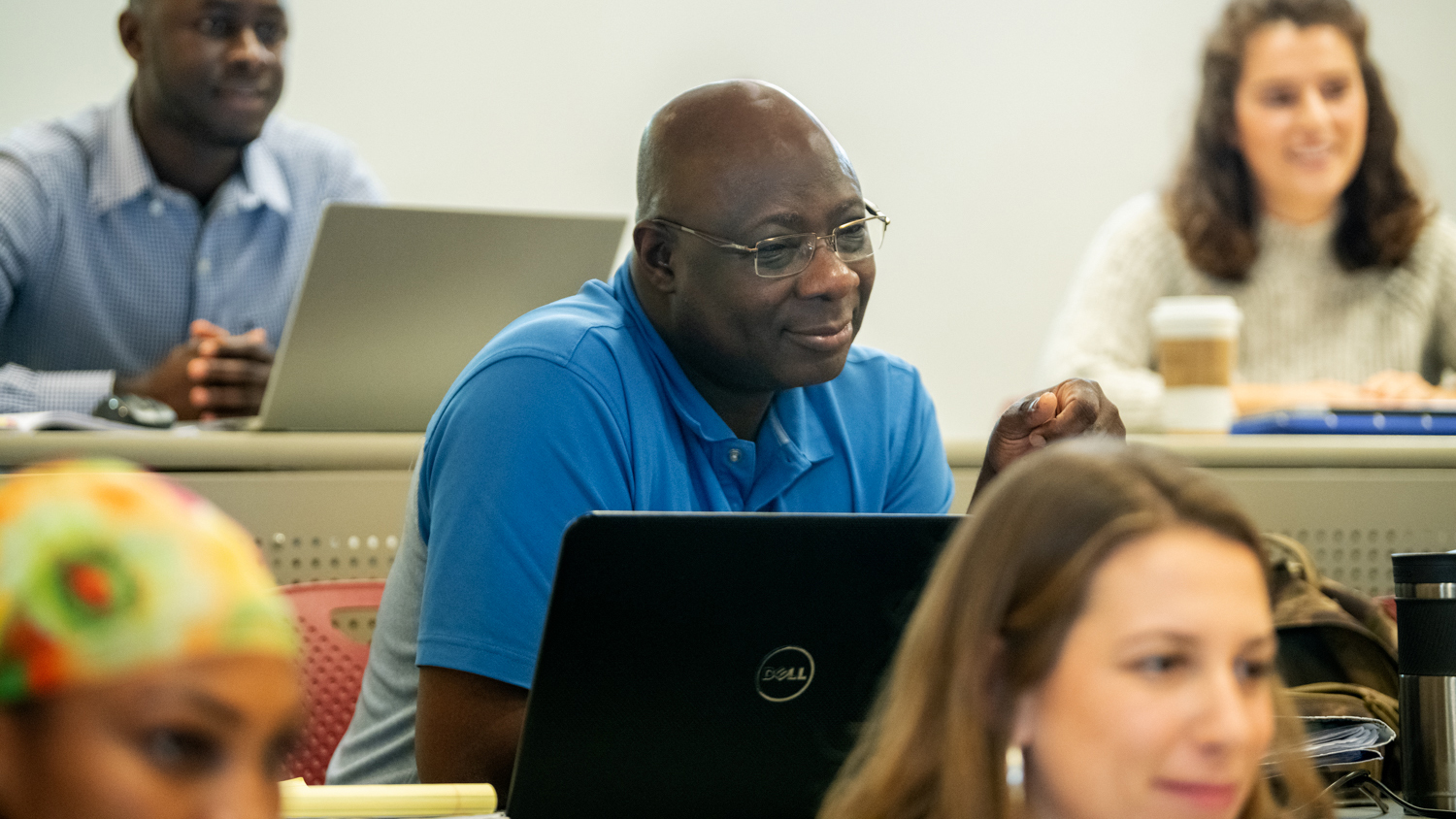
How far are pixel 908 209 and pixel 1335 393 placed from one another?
1.63m

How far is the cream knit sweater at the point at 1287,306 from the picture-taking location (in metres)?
2.86

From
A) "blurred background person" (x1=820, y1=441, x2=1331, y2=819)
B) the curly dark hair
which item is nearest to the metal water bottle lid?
"blurred background person" (x1=820, y1=441, x2=1331, y2=819)

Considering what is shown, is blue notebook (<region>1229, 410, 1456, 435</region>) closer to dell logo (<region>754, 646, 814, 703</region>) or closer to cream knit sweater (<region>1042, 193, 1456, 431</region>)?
cream knit sweater (<region>1042, 193, 1456, 431</region>)

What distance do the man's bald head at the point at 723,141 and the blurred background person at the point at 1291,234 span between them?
1.62m

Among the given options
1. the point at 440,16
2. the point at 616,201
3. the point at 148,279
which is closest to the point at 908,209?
the point at 616,201

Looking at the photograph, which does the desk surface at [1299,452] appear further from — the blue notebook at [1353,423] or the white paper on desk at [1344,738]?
the white paper on desk at [1344,738]

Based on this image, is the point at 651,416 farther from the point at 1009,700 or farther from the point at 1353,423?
the point at 1353,423

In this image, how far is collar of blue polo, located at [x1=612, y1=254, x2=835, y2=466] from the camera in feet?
4.47

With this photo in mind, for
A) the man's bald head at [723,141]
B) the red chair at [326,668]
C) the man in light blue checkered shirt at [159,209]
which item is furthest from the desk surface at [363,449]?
the man in light blue checkered shirt at [159,209]

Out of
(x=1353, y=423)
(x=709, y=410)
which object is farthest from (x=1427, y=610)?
(x=1353, y=423)

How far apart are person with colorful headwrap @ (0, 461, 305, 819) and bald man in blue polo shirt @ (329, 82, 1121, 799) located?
771 mm

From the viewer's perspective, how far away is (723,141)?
4.31 feet

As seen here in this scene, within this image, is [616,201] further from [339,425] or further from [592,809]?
[592,809]

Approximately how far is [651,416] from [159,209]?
179 cm
